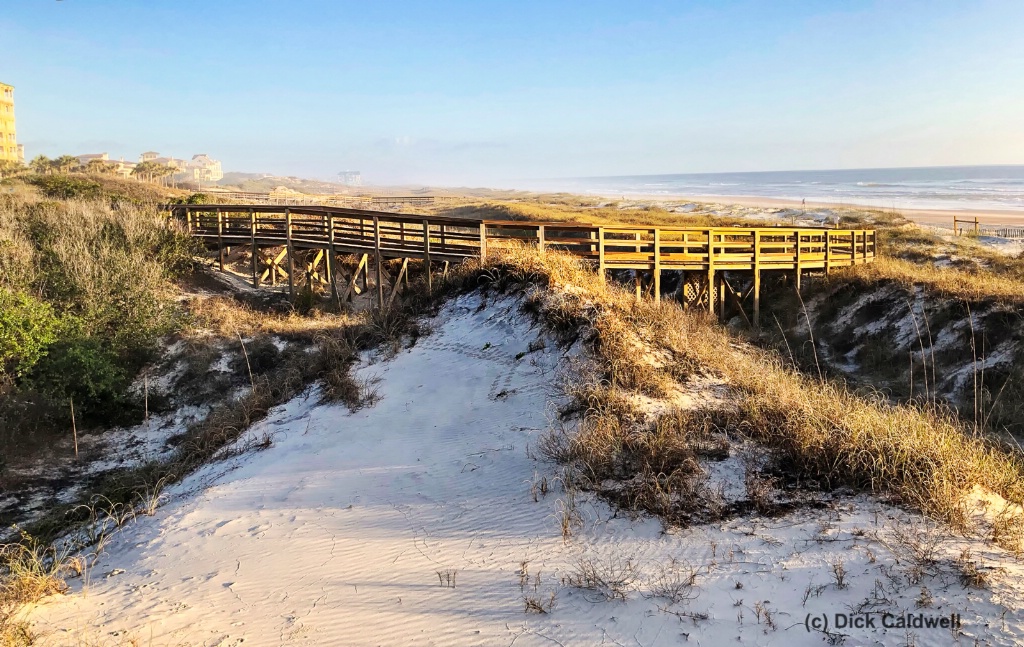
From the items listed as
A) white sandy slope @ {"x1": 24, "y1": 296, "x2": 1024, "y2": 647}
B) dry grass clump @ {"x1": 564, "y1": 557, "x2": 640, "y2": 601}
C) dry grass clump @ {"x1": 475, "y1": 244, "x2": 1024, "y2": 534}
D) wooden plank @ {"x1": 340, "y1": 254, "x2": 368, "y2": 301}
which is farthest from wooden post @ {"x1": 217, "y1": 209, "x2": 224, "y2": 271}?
dry grass clump @ {"x1": 564, "y1": 557, "x2": 640, "y2": 601}

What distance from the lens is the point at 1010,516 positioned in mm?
5867

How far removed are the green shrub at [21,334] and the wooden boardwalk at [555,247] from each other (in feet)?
23.9

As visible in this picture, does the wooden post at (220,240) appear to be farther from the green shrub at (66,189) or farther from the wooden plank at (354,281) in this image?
the green shrub at (66,189)

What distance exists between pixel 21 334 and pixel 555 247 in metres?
11.9

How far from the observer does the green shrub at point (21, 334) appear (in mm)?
12758

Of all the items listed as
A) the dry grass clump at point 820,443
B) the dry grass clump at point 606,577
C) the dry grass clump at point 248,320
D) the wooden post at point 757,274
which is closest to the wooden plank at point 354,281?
the dry grass clump at point 248,320

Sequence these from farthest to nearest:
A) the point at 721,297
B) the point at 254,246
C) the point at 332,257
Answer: the point at 254,246
the point at 332,257
the point at 721,297

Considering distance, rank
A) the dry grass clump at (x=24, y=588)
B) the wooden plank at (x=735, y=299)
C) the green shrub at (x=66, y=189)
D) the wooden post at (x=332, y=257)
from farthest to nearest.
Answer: the green shrub at (x=66, y=189)
the wooden post at (x=332, y=257)
the wooden plank at (x=735, y=299)
the dry grass clump at (x=24, y=588)

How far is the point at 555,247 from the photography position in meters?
17.2

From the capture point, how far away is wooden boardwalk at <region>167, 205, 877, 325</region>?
16.8m

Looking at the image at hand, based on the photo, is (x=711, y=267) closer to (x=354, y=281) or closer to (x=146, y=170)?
(x=354, y=281)

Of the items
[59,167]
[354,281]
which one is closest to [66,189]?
[354,281]

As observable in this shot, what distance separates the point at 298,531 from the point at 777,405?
5.68 meters

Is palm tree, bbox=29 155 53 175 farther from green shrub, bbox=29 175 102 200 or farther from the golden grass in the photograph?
the golden grass
